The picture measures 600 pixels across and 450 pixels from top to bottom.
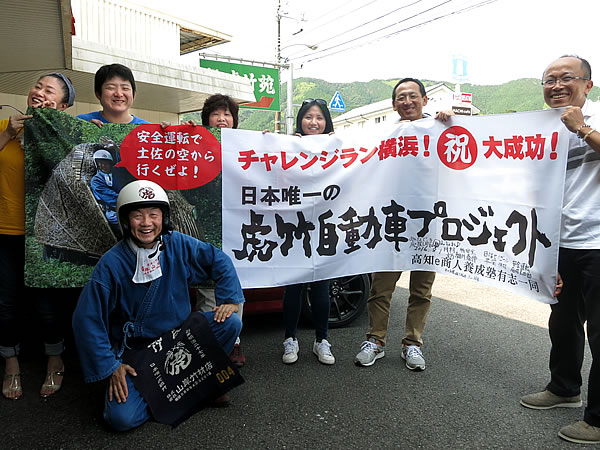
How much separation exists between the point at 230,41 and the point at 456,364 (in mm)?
13272

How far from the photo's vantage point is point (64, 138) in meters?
2.87

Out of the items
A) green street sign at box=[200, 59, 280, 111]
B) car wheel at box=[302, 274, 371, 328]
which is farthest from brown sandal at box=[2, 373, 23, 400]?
green street sign at box=[200, 59, 280, 111]

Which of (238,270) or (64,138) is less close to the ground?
(64,138)

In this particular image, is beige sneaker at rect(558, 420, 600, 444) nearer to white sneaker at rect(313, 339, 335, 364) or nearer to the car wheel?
white sneaker at rect(313, 339, 335, 364)

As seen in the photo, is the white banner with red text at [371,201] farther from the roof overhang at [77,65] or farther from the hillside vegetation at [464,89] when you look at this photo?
the hillside vegetation at [464,89]

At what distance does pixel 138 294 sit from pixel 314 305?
143 cm

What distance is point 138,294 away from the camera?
2.64m

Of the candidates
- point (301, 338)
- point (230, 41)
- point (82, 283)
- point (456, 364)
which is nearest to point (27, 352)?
point (82, 283)

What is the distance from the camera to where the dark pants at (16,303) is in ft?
9.37

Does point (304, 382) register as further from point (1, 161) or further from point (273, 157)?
point (1, 161)

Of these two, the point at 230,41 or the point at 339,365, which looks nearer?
the point at 339,365

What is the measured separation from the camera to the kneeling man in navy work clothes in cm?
245

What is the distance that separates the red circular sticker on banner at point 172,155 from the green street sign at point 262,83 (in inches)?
412

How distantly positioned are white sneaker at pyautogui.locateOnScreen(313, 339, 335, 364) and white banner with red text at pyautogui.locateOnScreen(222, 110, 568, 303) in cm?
55
